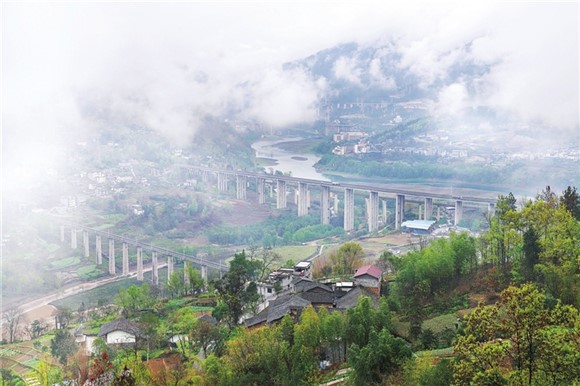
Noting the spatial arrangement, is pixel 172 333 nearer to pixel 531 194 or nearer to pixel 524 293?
pixel 524 293

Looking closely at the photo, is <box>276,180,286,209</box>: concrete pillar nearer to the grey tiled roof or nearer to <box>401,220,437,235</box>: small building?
<box>401,220,437,235</box>: small building

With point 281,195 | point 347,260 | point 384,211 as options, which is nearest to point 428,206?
point 384,211

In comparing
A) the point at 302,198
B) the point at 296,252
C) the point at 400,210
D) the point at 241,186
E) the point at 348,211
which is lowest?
the point at 296,252

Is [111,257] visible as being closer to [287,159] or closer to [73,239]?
[73,239]

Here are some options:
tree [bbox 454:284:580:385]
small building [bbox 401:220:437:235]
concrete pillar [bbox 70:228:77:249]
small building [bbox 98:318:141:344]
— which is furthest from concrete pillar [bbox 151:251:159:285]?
tree [bbox 454:284:580:385]

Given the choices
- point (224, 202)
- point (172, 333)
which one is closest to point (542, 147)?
point (224, 202)

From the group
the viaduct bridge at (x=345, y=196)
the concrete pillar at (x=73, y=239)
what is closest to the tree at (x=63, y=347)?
the viaduct bridge at (x=345, y=196)
